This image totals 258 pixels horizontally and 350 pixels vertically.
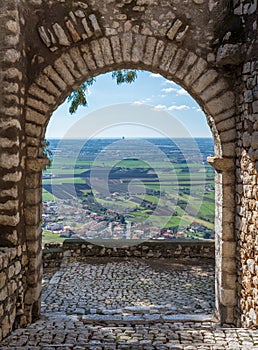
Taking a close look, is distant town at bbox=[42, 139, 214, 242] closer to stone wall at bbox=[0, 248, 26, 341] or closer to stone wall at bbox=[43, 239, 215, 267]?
stone wall at bbox=[43, 239, 215, 267]

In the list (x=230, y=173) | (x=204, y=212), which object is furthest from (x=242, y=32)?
(x=204, y=212)

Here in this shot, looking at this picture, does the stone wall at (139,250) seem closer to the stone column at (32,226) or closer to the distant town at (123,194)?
the distant town at (123,194)

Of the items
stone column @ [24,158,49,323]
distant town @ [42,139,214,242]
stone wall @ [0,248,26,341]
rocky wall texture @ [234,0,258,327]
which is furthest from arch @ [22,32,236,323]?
distant town @ [42,139,214,242]

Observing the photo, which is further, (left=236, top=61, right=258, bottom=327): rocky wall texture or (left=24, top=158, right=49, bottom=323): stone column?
(left=24, top=158, right=49, bottom=323): stone column

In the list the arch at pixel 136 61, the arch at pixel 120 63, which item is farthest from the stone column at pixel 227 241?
the arch at pixel 136 61

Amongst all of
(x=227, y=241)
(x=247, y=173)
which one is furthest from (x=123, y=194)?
(x=247, y=173)
